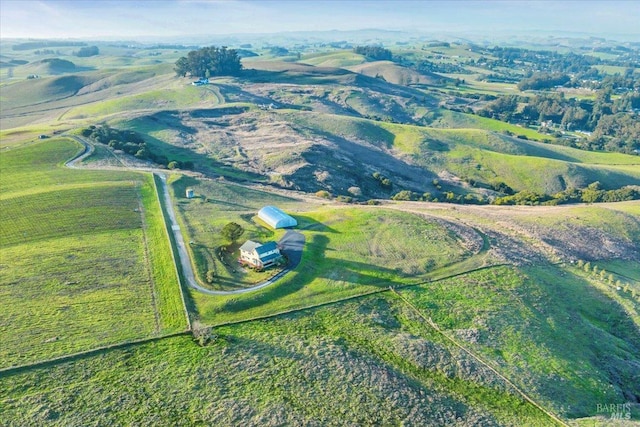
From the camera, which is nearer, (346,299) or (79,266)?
(346,299)

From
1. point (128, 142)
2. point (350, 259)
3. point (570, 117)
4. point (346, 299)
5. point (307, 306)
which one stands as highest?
point (128, 142)

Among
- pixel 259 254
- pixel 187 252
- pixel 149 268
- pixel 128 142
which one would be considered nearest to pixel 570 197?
pixel 259 254

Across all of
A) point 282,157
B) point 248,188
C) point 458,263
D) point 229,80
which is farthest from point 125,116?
point 458,263

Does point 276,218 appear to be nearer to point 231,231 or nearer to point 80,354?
point 231,231

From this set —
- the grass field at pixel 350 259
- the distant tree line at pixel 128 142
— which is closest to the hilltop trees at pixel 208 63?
the distant tree line at pixel 128 142

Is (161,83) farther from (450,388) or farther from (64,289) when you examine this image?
(450,388)

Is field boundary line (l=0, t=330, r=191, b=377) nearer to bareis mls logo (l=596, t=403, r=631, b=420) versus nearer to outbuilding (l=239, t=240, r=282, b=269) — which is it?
outbuilding (l=239, t=240, r=282, b=269)
